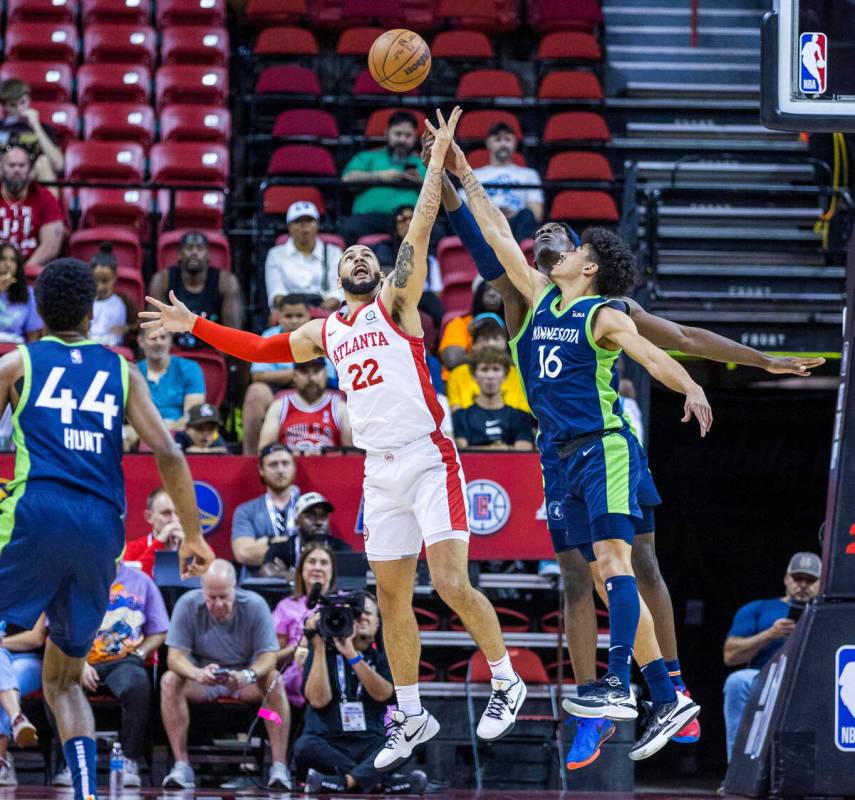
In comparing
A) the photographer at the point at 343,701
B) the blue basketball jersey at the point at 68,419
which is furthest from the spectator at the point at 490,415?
the blue basketball jersey at the point at 68,419

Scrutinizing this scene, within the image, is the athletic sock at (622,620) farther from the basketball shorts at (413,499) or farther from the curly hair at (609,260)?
the curly hair at (609,260)

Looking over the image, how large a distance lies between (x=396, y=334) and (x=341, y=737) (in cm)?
345

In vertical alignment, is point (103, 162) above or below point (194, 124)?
below

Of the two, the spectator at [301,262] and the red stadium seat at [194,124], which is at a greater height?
the red stadium seat at [194,124]

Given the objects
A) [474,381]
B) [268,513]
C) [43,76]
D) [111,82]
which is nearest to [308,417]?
[268,513]

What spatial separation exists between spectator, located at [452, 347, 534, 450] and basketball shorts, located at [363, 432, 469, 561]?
393 cm

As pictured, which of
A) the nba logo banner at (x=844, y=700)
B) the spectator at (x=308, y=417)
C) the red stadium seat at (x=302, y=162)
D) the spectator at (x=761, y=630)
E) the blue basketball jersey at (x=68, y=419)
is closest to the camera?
the blue basketball jersey at (x=68, y=419)

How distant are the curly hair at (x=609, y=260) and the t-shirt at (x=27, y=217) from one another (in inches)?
280

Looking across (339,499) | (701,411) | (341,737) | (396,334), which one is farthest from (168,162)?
(701,411)

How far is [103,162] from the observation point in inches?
592

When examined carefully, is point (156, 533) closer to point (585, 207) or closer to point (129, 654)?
point (129, 654)

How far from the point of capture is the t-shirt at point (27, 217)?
13359 mm

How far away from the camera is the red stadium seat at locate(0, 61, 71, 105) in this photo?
52.6 feet

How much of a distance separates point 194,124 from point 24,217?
2850mm
